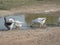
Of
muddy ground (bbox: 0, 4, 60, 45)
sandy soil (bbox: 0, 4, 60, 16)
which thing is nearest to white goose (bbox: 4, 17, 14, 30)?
muddy ground (bbox: 0, 4, 60, 45)

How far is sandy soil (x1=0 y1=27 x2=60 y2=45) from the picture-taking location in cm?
1038

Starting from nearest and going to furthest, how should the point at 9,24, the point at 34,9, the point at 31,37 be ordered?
the point at 31,37 → the point at 9,24 → the point at 34,9

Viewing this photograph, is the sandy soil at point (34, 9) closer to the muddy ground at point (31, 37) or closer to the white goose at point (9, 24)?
the white goose at point (9, 24)

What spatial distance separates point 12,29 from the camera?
12992 mm

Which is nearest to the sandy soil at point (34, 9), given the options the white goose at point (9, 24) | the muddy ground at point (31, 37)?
the white goose at point (9, 24)

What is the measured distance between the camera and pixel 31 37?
36.8 feet

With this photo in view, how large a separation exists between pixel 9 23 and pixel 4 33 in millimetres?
1272

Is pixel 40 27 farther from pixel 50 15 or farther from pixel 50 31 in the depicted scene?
pixel 50 15

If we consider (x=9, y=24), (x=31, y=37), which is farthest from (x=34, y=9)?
(x=31, y=37)

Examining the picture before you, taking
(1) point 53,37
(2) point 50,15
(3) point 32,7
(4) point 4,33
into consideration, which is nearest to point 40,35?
(1) point 53,37

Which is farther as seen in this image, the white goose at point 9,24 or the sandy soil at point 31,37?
Result: the white goose at point 9,24

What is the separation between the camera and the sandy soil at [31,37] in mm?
10383

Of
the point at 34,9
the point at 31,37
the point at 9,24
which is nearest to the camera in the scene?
the point at 31,37

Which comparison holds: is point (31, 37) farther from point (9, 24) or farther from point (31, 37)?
point (9, 24)
